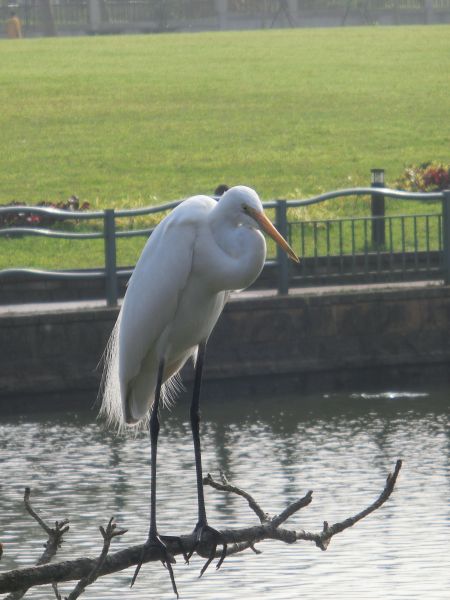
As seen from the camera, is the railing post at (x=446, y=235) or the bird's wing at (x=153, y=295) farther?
the railing post at (x=446, y=235)

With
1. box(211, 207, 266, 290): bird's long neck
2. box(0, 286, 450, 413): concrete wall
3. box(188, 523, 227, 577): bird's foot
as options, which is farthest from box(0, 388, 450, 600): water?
box(211, 207, 266, 290): bird's long neck

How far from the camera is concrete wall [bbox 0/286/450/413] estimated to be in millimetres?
16172

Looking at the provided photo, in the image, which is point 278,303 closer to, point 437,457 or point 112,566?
point 437,457

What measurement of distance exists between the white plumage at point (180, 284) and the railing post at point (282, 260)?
8.18m

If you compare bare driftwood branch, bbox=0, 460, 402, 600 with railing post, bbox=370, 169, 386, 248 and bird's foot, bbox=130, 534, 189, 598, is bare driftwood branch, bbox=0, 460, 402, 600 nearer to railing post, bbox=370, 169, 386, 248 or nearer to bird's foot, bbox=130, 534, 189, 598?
bird's foot, bbox=130, 534, 189, 598

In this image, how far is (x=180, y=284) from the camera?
7938 mm

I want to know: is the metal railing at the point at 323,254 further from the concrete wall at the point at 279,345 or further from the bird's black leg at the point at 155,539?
the bird's black leg at the point at 155,539

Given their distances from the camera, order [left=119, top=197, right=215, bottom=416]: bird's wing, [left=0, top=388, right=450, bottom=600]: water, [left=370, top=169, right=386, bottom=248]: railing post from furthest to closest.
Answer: [left=370, top=169, right=386, bottom=248]: railing post, [left=0, top=388, right=450, bottom=600]: water, [left=119, top=197, right=215, bottom=416]: bird's wing

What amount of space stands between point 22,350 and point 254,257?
902 cm

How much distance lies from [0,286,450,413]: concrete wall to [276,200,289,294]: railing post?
0.71ft

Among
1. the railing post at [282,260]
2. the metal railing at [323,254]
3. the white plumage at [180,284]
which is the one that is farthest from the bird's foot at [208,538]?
the railing post at [282,260]

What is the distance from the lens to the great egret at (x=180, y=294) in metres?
7.35

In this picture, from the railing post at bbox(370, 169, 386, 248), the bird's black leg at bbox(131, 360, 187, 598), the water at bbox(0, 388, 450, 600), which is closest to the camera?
the bird's black leg at bbox(131, 360, 187, 598)

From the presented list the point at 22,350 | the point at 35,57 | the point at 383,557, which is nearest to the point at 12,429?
the point at 22,350
